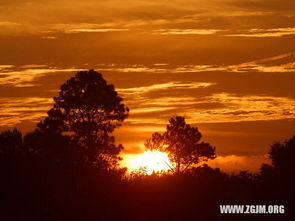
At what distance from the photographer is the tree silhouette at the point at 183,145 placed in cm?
7900

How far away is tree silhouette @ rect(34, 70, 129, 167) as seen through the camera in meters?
65.1

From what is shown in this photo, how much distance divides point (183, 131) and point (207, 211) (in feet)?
174

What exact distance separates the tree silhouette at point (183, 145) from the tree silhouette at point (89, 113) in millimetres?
13633

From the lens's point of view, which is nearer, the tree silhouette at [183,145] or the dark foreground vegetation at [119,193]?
the dark foreground vegetation at [119,193]

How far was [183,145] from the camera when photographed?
3118 inches

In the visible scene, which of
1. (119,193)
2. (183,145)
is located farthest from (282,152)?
(119,193)

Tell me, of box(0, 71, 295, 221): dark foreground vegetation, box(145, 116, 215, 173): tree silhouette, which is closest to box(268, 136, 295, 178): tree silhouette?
box(145, 116, 215, 173): tree silhouette

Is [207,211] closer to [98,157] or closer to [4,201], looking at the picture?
[4,201]

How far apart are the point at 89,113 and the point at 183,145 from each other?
16614 millimetres

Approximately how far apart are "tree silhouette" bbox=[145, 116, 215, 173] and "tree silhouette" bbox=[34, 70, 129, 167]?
13633 millimetres

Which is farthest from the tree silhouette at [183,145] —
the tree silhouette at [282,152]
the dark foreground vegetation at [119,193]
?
the dark foreground vegetation at [119,193]

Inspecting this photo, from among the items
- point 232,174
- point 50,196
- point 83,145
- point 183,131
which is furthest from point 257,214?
point 183,131

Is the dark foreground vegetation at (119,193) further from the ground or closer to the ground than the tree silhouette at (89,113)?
closer to the ground

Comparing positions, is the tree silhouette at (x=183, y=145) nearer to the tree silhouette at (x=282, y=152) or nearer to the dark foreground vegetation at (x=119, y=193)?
the tree silhouette at (x=282, y=152)
